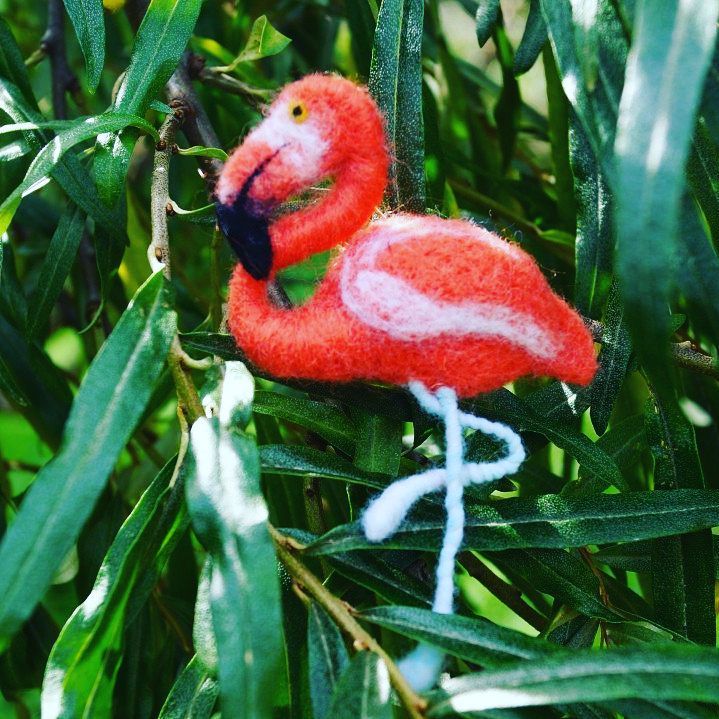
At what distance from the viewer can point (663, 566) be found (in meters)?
0.56

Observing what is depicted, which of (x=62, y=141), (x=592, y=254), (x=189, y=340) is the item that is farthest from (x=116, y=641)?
(x=592, y=254)

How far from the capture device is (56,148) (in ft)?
1.62

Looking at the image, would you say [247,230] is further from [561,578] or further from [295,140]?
[561,578]

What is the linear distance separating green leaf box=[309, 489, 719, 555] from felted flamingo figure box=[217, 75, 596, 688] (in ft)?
0.08

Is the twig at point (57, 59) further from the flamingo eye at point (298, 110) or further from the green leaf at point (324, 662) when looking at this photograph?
the green leaf at point (324, 662)

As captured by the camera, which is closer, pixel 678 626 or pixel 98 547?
pixel 678 626

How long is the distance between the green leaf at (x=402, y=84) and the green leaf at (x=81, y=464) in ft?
0.77

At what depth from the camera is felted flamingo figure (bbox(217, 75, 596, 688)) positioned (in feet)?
1.54

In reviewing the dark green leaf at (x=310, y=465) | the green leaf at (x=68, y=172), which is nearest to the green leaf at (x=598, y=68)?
the dark green leaf at (x=310, y=465)

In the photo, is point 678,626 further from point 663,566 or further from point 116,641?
point 116,641

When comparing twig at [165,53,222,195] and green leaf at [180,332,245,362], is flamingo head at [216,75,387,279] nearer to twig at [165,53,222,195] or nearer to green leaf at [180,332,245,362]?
green leaf at [180,332,245,362]

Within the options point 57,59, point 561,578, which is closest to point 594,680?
point 561,578

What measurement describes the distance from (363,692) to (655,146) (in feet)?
0.90

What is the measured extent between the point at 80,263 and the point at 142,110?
435 mm
